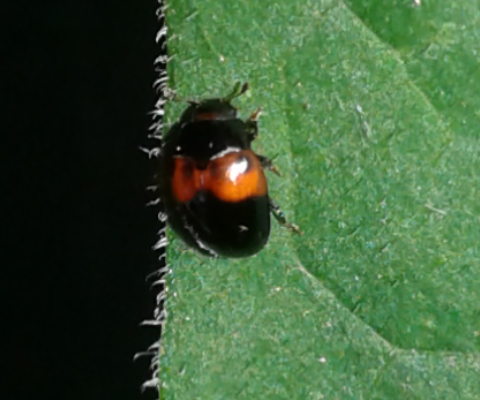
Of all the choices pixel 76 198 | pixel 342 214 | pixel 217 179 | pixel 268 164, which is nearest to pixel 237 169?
pixel 217 179

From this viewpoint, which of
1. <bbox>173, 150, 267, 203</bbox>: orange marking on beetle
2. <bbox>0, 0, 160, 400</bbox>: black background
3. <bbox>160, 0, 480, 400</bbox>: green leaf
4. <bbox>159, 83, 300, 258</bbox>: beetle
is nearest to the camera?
<bbox>160, 0, 480, 400</bbox>: green leaf

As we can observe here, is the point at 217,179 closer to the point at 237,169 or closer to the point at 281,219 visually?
the point at 237,169

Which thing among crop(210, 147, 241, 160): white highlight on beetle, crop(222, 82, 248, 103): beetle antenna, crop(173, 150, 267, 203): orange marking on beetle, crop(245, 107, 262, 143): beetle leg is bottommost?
crop(173, 150, 267, 203): orange marking on beetle

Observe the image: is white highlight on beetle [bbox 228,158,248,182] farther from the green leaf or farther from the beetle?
the green leaf

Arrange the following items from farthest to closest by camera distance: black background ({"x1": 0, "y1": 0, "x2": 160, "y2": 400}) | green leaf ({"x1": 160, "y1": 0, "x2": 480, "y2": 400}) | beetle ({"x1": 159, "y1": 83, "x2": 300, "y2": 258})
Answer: black background ({"x1": 0, "y1": 0, "x2": 160, "y2": 400})
beetle ({"x1": 159, "y1": 83, "x2": 300, "y2": 258})
green leaf ({"x1": 160, "y1": 0, "x2": 480, "y2": 400})

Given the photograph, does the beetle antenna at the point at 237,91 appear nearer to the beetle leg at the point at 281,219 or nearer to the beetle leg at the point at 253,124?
the beetle leg at the point at 253,124

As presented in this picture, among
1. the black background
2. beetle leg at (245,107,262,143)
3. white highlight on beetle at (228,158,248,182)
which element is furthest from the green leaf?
the black background

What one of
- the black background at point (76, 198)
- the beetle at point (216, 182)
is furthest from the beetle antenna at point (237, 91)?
the black background at point (76, 198)

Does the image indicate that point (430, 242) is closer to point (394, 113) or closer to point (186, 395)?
point (394, 113)
